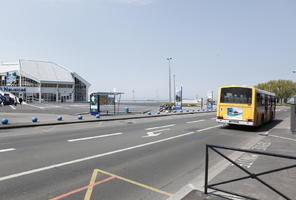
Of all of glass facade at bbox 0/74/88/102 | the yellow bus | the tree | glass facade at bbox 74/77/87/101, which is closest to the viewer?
the yellow bus

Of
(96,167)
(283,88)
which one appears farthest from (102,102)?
(283,88)

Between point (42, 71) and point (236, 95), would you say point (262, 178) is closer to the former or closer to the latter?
point (236, 95)

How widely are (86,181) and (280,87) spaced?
10758 cm

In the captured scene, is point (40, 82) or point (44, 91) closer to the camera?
point (40, 82)

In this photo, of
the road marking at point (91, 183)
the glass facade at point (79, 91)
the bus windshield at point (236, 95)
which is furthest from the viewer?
the glass facade at point (79, 91)

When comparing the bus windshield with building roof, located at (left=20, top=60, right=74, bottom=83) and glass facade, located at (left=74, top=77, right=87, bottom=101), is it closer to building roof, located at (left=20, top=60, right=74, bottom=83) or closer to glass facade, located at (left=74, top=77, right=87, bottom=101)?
building roof, located at (left=20, top=60, right=74, bottom=83)

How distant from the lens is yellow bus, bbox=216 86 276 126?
14.2 meters

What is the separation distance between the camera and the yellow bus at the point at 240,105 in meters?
14.2

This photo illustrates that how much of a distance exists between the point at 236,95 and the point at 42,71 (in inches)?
3052

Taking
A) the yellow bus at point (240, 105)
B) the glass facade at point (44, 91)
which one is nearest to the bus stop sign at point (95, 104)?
the yellow bus at point (240, 105)

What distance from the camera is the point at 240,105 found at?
14508mm

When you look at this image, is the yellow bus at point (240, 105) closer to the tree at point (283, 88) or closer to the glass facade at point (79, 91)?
the glass facade at point (79, 91)

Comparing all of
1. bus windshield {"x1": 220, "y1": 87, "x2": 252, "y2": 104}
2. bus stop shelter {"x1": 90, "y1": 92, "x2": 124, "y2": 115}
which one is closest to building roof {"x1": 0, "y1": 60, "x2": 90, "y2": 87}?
bus stop shelter {"x1": 90, "y1": 92, "x2": 124, "y2": 115}

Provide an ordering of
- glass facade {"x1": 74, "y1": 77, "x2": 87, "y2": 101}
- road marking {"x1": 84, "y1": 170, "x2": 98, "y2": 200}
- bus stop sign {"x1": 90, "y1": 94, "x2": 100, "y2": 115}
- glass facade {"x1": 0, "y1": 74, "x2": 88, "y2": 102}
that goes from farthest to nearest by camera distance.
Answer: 1. glass facade {"x1": 74, "y1": 77, "x2": 87, "y2": 101}
2. glass facade {"x1": 0, "y1": 74, "x2": 88, "y2": 102}
3. bus stop sign {"x1": 90, "y1": 94, "x2": 100, "y2": 115}
4. road marking {"x1": 84, "y1": 170, "x2": 98, "y2": 200}
